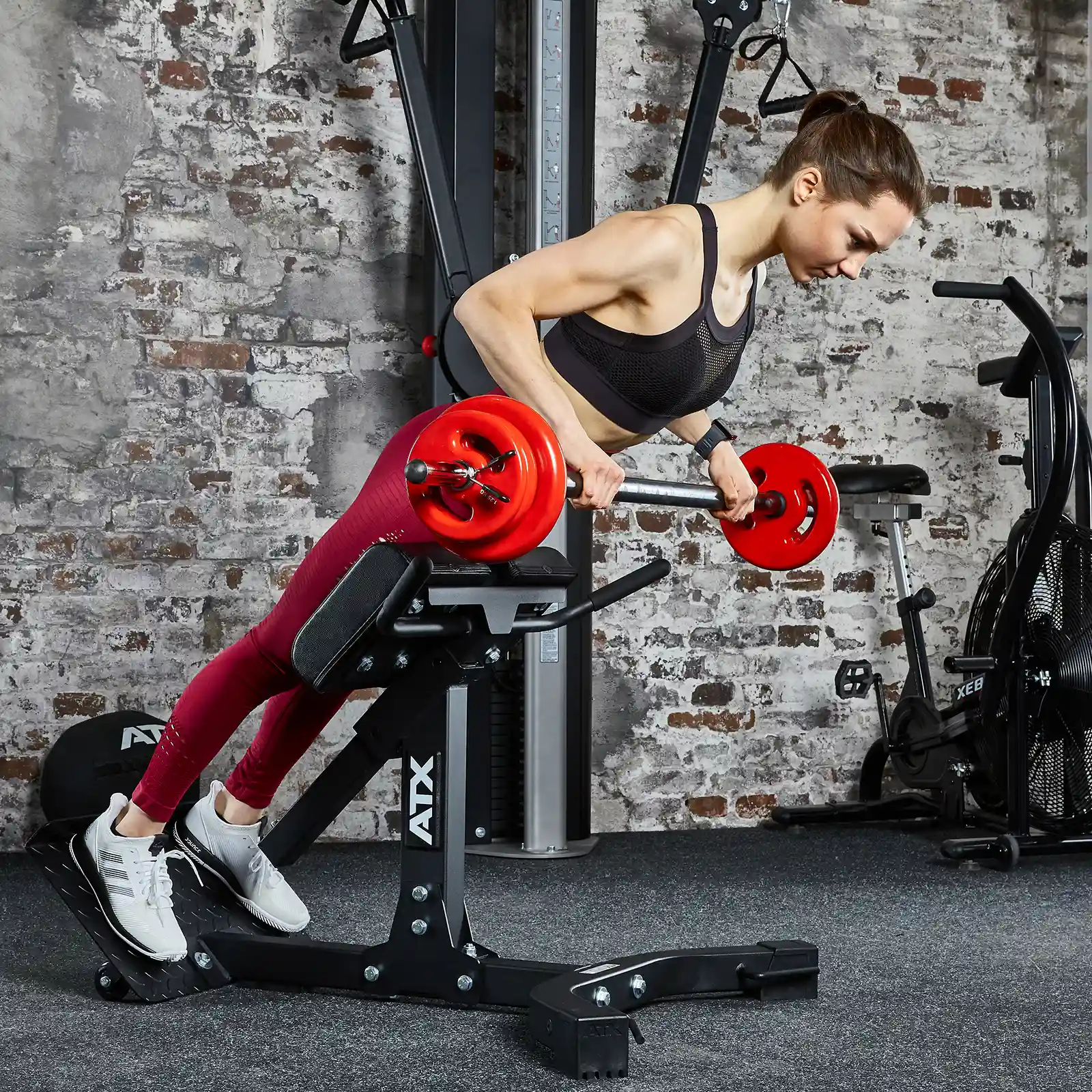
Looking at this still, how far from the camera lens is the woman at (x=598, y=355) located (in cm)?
181

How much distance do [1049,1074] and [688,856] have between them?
170 cm

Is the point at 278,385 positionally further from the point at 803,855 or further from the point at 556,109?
the point at 803,855

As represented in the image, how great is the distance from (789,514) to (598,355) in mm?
462

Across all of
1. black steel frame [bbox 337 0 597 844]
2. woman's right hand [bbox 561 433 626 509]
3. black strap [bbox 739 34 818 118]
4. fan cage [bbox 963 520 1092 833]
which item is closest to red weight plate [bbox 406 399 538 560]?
woman's right hand [bbox 561 433 626 509]

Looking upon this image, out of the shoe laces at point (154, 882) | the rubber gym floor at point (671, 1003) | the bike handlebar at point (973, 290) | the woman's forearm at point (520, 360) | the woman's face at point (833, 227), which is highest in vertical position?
the bike handlebar at point (973, 290)

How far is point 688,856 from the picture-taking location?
130 inches

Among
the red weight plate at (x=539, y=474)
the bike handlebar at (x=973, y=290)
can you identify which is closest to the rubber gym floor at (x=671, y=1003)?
the red weight plate at (x=539, y=474)

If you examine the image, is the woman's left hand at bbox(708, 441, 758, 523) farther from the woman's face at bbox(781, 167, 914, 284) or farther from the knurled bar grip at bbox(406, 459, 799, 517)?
the woman's face at bbox(781, 167, 914, 284)

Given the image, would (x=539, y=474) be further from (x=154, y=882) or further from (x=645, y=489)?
(x=154, y=882)

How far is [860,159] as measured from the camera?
182cm

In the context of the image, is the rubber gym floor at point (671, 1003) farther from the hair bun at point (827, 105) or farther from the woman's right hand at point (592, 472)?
the hair bun at point (827, 105)

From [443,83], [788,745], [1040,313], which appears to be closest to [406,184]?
[443,83]

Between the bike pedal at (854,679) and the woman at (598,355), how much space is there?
1.67 metres

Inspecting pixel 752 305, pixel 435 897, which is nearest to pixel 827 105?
pixel 752 305
